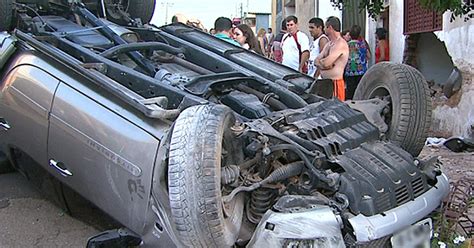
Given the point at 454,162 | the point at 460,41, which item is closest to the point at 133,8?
the point at 454,162

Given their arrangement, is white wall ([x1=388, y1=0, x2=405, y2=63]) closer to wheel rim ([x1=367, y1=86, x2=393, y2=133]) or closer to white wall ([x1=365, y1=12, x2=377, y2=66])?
white wall ([x1=365, y1=12, x2=377, y2=66])

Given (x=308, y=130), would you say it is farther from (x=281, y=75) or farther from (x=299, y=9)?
(x=299, y=9)

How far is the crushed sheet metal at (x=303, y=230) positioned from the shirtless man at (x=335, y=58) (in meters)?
3.78

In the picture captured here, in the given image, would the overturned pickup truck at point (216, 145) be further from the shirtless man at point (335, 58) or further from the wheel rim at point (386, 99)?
the shirtless man at point (335, 58)

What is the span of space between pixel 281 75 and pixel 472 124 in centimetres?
362

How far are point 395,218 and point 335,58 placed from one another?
3649 millimetres

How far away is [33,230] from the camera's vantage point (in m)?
4.02

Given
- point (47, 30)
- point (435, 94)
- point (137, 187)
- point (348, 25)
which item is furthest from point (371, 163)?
point (348, 25)

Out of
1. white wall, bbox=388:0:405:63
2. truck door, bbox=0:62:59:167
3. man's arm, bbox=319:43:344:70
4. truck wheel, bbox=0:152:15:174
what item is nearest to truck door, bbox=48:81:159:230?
truck door, bbox=0:62:59:167

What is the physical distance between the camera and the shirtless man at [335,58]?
6.24m

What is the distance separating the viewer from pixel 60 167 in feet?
11.4

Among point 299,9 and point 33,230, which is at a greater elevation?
point 299,9

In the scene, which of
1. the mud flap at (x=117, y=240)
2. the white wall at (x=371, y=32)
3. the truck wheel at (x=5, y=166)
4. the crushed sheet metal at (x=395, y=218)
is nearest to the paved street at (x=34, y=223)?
the truck wheel at (x=5, y=166)

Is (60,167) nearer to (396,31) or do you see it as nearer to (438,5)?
(438,5)
